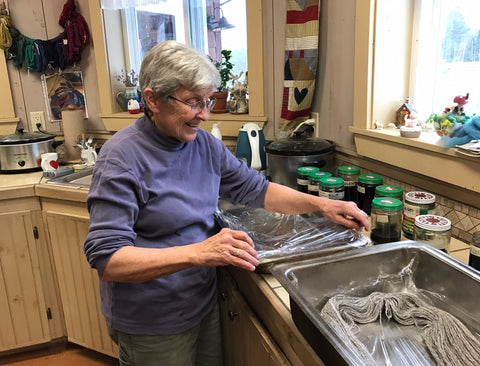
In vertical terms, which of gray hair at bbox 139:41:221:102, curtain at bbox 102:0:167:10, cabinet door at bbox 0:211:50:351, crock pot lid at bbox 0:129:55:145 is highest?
curtain at bbox 102:0:167:10

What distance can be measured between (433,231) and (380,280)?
19 cm

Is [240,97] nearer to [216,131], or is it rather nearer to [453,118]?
[216,131]

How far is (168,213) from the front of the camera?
1079mm

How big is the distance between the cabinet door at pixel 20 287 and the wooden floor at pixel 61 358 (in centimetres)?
11

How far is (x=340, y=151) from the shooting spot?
175cm

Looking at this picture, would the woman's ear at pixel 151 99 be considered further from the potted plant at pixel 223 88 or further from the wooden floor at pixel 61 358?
the wooden floor at pixel 61 358

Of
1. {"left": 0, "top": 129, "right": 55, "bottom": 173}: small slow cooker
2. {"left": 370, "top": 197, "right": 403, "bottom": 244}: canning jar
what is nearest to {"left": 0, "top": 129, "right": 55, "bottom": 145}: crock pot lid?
{"left": 0, "top": 129, "right": 55, "bottom": 173}: small slow cooker

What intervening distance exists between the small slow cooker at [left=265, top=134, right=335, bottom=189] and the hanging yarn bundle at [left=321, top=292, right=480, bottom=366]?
800mm

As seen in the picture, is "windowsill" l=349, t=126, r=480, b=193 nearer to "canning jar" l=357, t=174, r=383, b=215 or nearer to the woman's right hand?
"canning jar" l=357, t=174, r=383, b=215

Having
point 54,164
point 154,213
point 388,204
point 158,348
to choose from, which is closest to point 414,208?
point 388,204

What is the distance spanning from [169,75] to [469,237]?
0.94 m

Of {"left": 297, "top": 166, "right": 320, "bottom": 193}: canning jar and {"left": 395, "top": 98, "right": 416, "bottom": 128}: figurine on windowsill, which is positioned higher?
{"left": 395, "top": 98, "right": 416, "bottom": 128}: figurine on windowsill

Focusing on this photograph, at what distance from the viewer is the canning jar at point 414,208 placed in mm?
1156

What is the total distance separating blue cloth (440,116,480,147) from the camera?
1.12m
